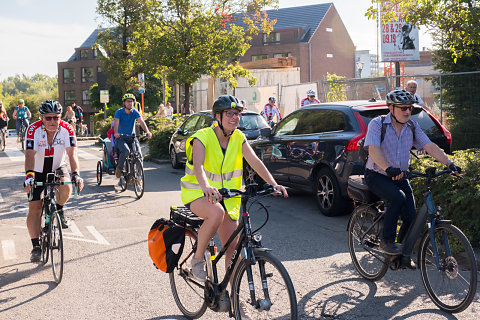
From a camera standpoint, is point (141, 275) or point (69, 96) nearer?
point (141, 275)

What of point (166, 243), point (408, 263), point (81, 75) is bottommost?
point (408, 263)

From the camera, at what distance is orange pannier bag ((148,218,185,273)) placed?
170 inches

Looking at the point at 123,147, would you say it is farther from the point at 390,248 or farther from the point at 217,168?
the point at 217,168

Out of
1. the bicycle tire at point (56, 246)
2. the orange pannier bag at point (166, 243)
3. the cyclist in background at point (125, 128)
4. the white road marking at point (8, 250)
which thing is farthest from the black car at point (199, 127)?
the orange pannier bag at point (166, 243)

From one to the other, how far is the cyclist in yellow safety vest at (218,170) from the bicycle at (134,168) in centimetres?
683

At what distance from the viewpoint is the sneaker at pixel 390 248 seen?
16.3 feet

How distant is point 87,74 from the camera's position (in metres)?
85.1

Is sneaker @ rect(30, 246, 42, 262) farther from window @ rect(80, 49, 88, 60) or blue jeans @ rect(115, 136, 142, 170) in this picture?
window @ rect(80, 49, 88, 60)

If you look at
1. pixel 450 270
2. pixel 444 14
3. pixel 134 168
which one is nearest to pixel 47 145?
pixel 450 270

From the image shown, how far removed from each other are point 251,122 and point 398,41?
6.83 m

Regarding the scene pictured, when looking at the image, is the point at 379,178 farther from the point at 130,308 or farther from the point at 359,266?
the point at 130,308

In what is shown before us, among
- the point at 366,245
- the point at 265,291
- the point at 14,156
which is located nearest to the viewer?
the point at 265,291

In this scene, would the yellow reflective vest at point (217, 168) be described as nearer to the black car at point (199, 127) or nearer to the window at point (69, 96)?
the black car at point (199, 127)

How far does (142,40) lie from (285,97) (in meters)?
6.85
